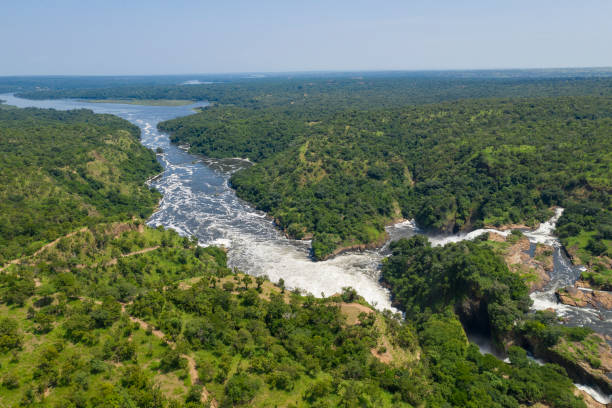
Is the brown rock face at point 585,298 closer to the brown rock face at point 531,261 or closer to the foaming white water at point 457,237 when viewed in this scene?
the brown rock face at point 531,261

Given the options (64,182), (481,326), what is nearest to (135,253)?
(64,182)

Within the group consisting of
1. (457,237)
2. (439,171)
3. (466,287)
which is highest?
(439,171)

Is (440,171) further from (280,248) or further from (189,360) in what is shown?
(189,360)

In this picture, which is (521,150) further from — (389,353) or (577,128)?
(389,353)

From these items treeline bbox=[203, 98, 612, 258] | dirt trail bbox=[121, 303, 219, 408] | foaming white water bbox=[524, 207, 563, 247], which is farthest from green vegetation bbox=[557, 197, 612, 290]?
dirt trail bbox=[121, 303, 219, 408]

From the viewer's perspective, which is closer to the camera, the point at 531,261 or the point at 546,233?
the point at 531,261

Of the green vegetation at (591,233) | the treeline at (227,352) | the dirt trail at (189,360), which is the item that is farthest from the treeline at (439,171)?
the dirt trail at (189,360)

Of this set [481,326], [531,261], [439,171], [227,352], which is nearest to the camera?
[227,352]
